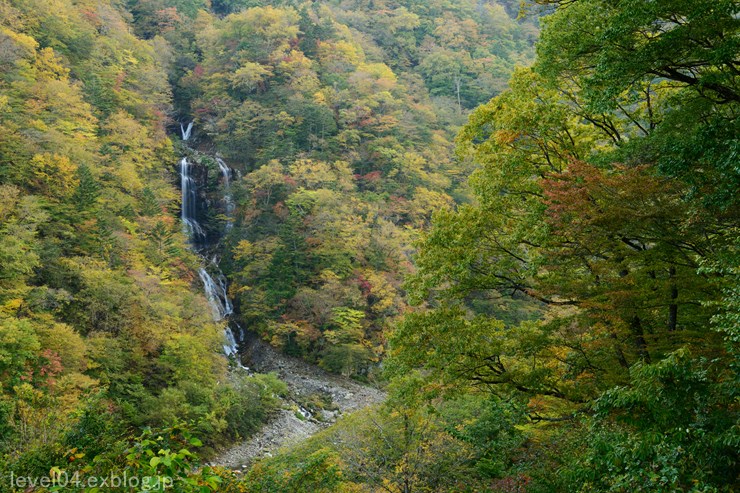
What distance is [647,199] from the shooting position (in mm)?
5805

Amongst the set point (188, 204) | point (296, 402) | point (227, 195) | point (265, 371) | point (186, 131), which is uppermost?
point (186, 131)

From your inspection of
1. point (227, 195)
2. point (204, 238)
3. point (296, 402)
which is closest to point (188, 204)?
point (204, 238)

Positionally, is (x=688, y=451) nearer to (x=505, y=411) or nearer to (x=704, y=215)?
(x=704, y=215)

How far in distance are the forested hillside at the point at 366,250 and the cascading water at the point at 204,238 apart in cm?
22

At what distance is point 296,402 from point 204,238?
12.9 m

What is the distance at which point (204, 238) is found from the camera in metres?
28.5

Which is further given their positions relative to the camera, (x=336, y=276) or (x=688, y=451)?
(x=336, y=276)

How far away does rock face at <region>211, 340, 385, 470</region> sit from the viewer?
1619 cm

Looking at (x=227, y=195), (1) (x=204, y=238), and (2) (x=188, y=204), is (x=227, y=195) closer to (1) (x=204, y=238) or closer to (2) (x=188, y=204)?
(2) (x=188, y=204)

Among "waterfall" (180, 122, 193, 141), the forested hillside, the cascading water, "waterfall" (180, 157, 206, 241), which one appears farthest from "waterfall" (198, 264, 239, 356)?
"waterfall" (180, 122, 193, 141)

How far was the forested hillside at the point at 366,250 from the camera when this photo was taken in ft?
16.6

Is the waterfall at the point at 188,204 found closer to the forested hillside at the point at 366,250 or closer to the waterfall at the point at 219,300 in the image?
the forested hillside at the point at 366,250

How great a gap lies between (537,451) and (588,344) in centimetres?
218

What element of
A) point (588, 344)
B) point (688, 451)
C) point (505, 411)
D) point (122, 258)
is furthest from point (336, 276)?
point (688, 451)
